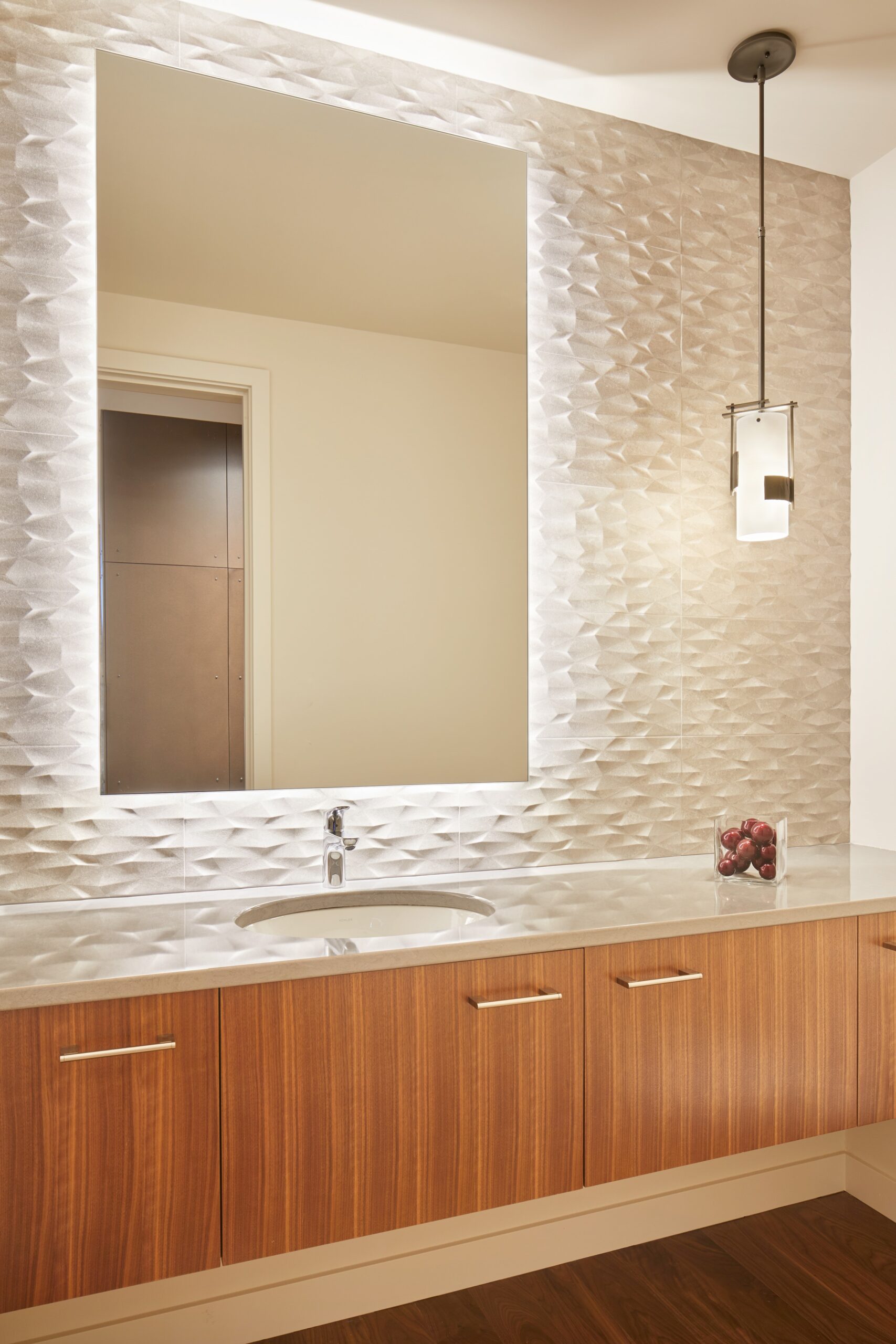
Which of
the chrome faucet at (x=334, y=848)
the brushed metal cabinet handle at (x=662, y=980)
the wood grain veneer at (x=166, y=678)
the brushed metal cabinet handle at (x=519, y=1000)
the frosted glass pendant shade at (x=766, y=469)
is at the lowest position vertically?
the brushed metal cabinet handle at (x=662, y=980)

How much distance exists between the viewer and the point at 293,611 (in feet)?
5.90

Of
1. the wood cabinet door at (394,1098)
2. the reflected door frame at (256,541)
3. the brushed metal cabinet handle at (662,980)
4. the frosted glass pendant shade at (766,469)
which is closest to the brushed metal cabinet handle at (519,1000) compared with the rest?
the wood cabinet door at (394,1098)

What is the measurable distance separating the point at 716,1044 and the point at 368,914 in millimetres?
675

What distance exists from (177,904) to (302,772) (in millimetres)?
350

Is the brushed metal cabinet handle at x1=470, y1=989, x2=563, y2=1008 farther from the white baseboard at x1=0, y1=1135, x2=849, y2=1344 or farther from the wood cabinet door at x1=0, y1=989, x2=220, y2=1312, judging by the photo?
the white baseboard at x1=0, y1=1135, x2=849, y2=1344

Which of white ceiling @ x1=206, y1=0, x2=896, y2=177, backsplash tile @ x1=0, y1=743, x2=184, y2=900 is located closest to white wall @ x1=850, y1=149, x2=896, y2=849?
white ceiling @ x1=206, y1=0, x2=896, y2=177

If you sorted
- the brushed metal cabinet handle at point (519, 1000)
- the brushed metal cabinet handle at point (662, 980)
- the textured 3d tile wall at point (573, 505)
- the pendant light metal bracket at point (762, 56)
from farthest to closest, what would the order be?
the pendant light metal bracket at point (762, 56)
the textured 3d tile wall at point (573, 505)
the brushed metal cabinet handle at point (662, 980)
the brushed metal cabinet handle at point (519, 1000)

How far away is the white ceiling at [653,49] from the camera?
1.76 metres

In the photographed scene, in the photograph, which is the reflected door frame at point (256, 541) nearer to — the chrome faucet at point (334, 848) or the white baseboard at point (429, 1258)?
the chrome faucet at point (334, 848)

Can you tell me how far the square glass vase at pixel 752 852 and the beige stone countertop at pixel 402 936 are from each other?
27 millimetres

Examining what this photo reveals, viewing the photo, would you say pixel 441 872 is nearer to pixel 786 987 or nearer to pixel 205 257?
pixel 786 987

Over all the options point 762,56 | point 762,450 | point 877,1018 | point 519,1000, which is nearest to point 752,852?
point 877,1018

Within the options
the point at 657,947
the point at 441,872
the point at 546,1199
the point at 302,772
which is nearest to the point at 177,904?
the point at 302,772

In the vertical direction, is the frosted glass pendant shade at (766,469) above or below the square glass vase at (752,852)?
above
